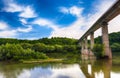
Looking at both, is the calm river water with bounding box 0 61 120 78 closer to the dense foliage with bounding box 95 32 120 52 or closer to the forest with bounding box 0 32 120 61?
the forest with bounding box 0 32 120 61

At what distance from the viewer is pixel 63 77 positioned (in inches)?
551

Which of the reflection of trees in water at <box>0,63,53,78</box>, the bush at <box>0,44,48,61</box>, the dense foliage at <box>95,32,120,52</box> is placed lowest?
the reflection of trees in water at <box>0,63,53,78</box>

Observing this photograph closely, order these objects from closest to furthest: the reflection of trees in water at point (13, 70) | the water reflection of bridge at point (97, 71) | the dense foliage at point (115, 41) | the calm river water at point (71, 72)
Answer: the water reflection of bridge at point (97, 71)
the calm river water at point (71, 72)
the reflection of trees in water at point (13, 70)
the dense foliage at point (115, 41)

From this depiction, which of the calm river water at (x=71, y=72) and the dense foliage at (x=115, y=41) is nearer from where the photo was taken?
the calm river water at (x=71, y=72)

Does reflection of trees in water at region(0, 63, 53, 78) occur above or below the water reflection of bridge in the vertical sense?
below

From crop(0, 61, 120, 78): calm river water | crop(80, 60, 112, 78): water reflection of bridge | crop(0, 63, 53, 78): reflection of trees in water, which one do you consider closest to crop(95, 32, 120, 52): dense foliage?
crop(0, 63, 53, 78): reflection of trees in water

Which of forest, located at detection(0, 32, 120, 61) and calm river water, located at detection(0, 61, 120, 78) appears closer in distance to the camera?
calm river water, located at detection(0, 61, 120, 78)

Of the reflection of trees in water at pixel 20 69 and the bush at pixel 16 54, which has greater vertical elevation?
the bush at pixel 16 54

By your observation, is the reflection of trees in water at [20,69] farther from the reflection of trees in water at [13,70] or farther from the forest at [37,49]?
the forest at [37,49]

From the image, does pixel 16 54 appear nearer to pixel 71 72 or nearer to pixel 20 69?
pixel 20 69

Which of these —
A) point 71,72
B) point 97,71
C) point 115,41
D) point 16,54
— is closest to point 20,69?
point 71,72

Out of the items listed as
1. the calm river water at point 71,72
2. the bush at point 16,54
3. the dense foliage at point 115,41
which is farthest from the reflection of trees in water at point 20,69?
the dense foliage at point 115,41

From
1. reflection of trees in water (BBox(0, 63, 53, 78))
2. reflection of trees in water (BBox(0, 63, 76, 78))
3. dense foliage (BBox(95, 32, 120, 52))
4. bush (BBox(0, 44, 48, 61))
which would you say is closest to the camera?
reflection of trees in water (BBox(0, 63, 53, 78))

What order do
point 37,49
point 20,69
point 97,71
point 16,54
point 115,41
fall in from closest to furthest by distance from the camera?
point 97,71
point 20,69
point 16,54
point 37,49
point 115,41
